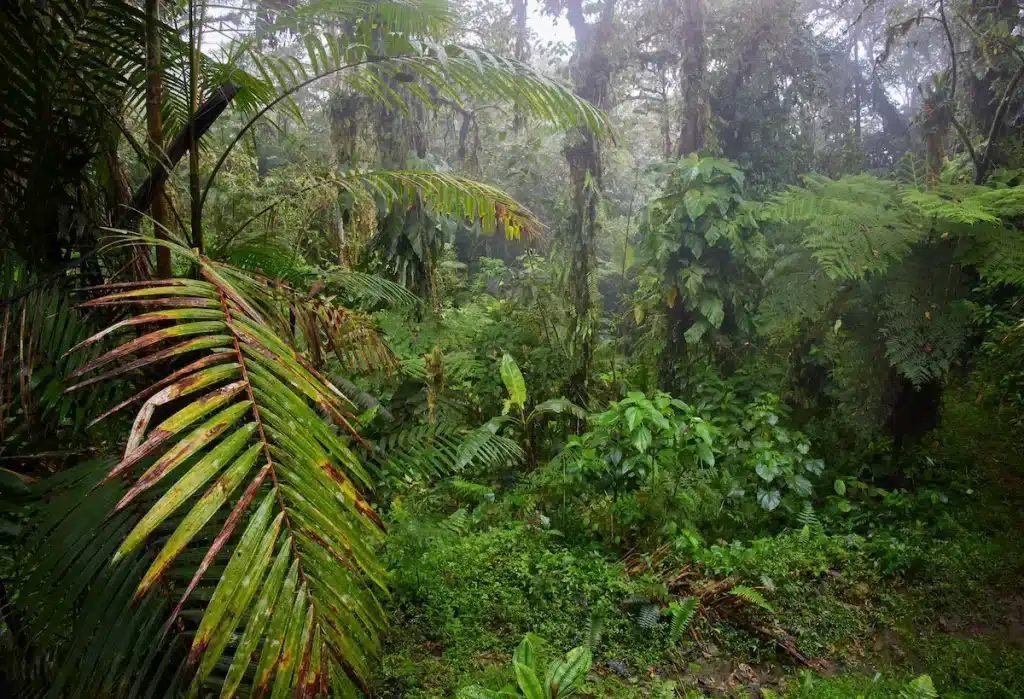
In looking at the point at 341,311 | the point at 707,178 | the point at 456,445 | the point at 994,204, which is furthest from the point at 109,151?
the point at 707,178

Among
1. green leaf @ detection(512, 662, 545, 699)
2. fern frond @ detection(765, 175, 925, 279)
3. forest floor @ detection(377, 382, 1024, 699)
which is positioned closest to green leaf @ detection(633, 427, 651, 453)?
forest floor @ detection(377, 382, 1024, 699)

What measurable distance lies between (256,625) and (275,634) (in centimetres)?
3

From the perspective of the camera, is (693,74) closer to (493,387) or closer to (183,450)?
(493,387)

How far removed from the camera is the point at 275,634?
80 centimetres

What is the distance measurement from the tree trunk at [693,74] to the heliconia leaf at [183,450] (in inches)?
234

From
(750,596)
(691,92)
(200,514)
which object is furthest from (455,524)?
(691,92)

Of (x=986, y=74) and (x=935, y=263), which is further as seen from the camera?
(x=986, y=74)

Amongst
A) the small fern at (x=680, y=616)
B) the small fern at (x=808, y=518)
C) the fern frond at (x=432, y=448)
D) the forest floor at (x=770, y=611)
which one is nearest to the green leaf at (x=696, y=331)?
the small fern at (x=808, y=518)

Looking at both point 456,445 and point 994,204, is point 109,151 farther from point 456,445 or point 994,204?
point 994,204

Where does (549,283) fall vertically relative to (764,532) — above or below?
above

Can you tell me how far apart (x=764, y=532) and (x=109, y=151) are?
3828mm

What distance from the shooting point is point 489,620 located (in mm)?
2770

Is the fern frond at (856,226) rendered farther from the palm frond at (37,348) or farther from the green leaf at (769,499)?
the palm frond at (37,348)

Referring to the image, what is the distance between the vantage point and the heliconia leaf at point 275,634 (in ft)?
2.58
